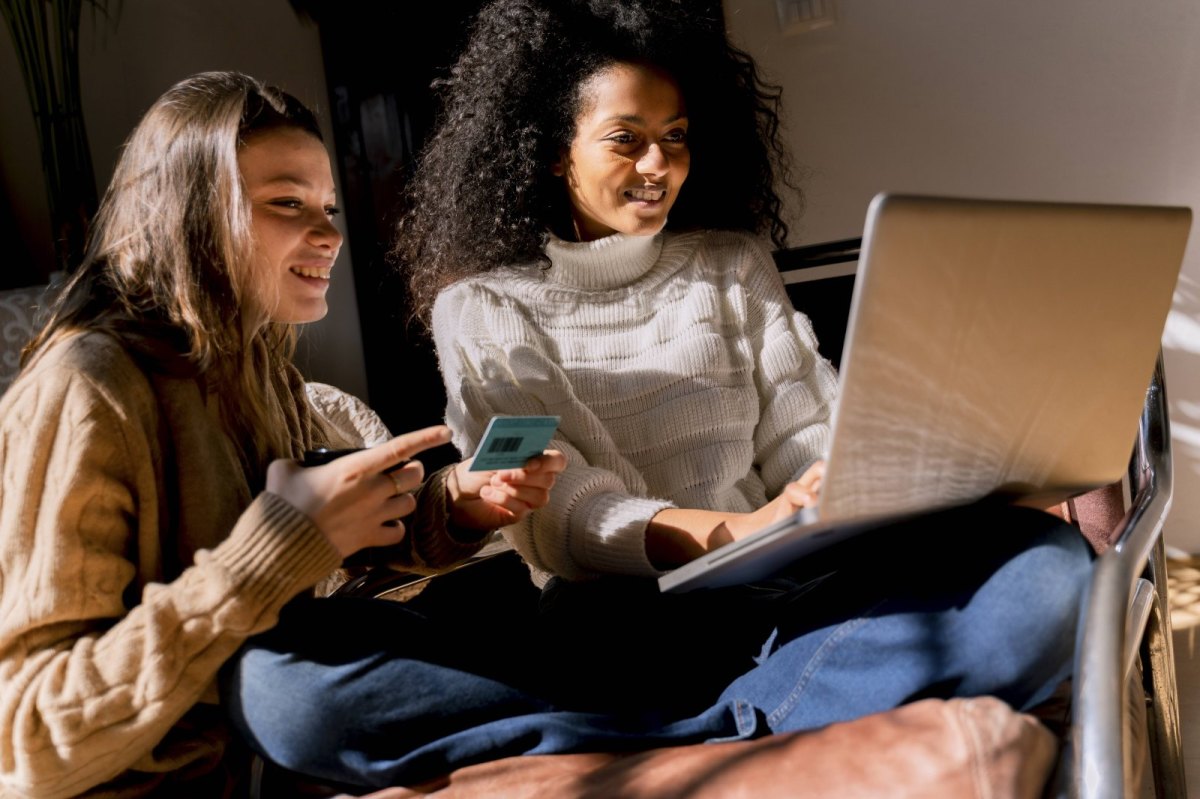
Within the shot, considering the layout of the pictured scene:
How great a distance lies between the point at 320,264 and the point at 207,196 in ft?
0.50

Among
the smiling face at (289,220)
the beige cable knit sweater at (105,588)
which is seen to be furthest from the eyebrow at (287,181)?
the beige cable knit sweater at (105,588)

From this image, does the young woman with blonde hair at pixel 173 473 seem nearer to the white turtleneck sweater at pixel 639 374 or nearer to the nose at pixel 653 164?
the white turtleneck sweater at pixel 639 374

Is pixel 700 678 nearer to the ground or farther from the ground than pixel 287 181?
nearer to the ground

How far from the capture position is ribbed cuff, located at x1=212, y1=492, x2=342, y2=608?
999mm

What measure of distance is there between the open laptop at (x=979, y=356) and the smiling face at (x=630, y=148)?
67 cm

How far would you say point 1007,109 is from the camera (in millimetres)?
2307

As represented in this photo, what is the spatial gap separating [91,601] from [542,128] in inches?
37.1

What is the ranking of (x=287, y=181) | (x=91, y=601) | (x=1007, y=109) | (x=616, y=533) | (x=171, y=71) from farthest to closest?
(x=171, y=71), (x=1007, y=109), (x=616, y=533), (x=287, y=181), (x=91, y=601)

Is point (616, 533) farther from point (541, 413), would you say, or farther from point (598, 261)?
point (598, 261)

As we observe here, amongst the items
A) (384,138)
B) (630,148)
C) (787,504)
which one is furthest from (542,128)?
(384,138)

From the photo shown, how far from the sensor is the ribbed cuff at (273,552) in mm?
999

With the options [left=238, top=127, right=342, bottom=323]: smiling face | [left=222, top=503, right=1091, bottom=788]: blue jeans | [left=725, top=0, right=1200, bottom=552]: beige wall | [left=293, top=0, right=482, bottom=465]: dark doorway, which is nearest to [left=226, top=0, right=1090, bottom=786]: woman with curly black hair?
[left=222, top=503, right=1091, bottom=788]: blue jeans

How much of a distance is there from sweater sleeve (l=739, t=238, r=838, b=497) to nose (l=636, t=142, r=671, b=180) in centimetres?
23

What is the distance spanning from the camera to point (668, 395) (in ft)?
5.17
